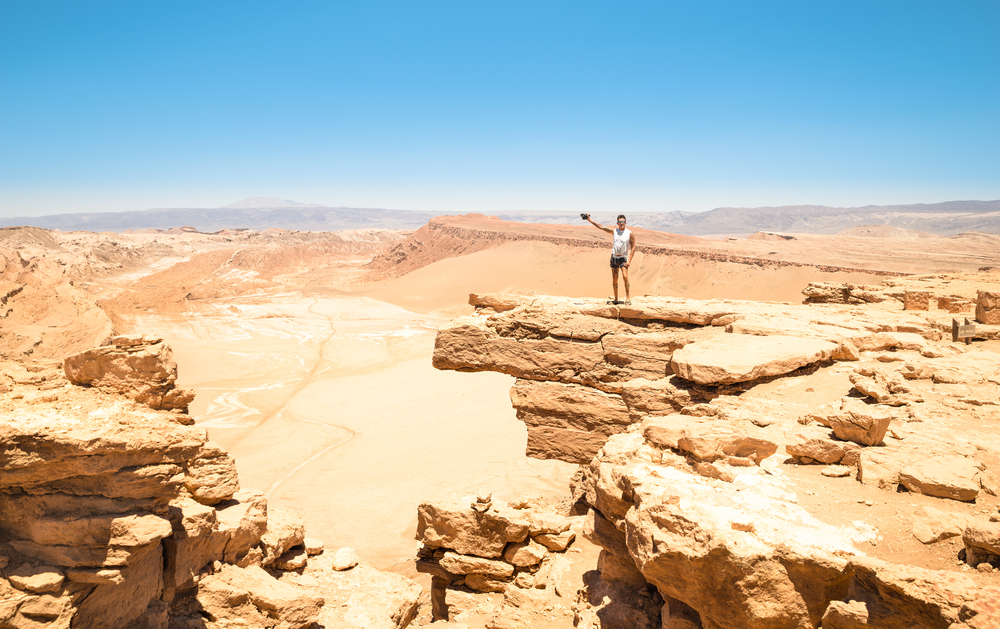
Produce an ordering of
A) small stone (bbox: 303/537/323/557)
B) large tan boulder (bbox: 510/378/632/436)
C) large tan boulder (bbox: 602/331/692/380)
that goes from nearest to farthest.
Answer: small stone (bbox: 303/537/323/557) < large tan boulder (bbox: 602/331/692/380) < large tan boulder (bbox: 510/378/632/436)

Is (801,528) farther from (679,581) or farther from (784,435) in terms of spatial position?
(784,435)

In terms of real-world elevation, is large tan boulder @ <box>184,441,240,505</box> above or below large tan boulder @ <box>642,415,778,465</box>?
below

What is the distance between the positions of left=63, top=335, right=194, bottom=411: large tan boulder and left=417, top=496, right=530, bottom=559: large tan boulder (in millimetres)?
3444

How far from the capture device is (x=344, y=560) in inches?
295

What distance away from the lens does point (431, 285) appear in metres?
38.6

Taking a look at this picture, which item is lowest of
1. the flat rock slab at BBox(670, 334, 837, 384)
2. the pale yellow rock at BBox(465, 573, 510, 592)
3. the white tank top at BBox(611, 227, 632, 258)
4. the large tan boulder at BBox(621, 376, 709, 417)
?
the pale yellow rock at BBox(465, 573, 510, 592)

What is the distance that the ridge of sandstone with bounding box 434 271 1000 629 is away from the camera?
3.16 metres

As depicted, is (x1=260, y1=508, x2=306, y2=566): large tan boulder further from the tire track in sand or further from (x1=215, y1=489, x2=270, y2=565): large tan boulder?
the tire track in sand

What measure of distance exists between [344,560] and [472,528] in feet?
6.28

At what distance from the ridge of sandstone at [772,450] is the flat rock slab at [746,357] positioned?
0.08 ft

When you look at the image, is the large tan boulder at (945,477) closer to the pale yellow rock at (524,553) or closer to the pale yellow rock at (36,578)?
the pale yellow rock at (524,553)

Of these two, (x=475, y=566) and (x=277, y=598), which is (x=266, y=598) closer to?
(x=277, y=598)

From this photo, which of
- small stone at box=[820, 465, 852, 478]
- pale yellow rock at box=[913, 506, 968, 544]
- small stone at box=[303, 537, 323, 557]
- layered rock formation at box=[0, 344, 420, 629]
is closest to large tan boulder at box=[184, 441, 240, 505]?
layered rock formation at box=[0, 344, 420, 629]

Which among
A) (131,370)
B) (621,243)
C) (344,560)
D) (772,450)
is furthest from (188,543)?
(621,243)
